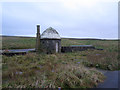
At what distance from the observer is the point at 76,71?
7.28 meters

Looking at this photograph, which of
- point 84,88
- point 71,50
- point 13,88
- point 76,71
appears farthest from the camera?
point 71,50

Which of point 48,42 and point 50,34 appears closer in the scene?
point 48,42

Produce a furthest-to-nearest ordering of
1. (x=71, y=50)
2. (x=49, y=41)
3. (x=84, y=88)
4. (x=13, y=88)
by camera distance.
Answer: (x=71, y=50)
(x=49, y=41)
(x=84, y=88)
(x=13, y=88)

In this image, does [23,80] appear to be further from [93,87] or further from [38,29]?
[38,29]

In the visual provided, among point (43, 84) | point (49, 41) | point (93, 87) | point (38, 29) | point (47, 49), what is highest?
point (38, 29)

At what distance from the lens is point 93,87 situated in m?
6.16

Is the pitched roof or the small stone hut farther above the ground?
the pitched roof

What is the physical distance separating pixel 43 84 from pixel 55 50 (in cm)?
1206

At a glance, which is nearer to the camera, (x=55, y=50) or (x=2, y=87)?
(x=2, y=87)

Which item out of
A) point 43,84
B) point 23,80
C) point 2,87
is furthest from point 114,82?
point 2,87

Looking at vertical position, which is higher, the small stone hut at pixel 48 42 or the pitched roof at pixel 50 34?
the pitched roof at pixel 50 34

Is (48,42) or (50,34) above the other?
(50,34)

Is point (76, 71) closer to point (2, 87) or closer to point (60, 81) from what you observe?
point (60, 81)

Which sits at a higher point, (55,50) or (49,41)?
(49,41)
